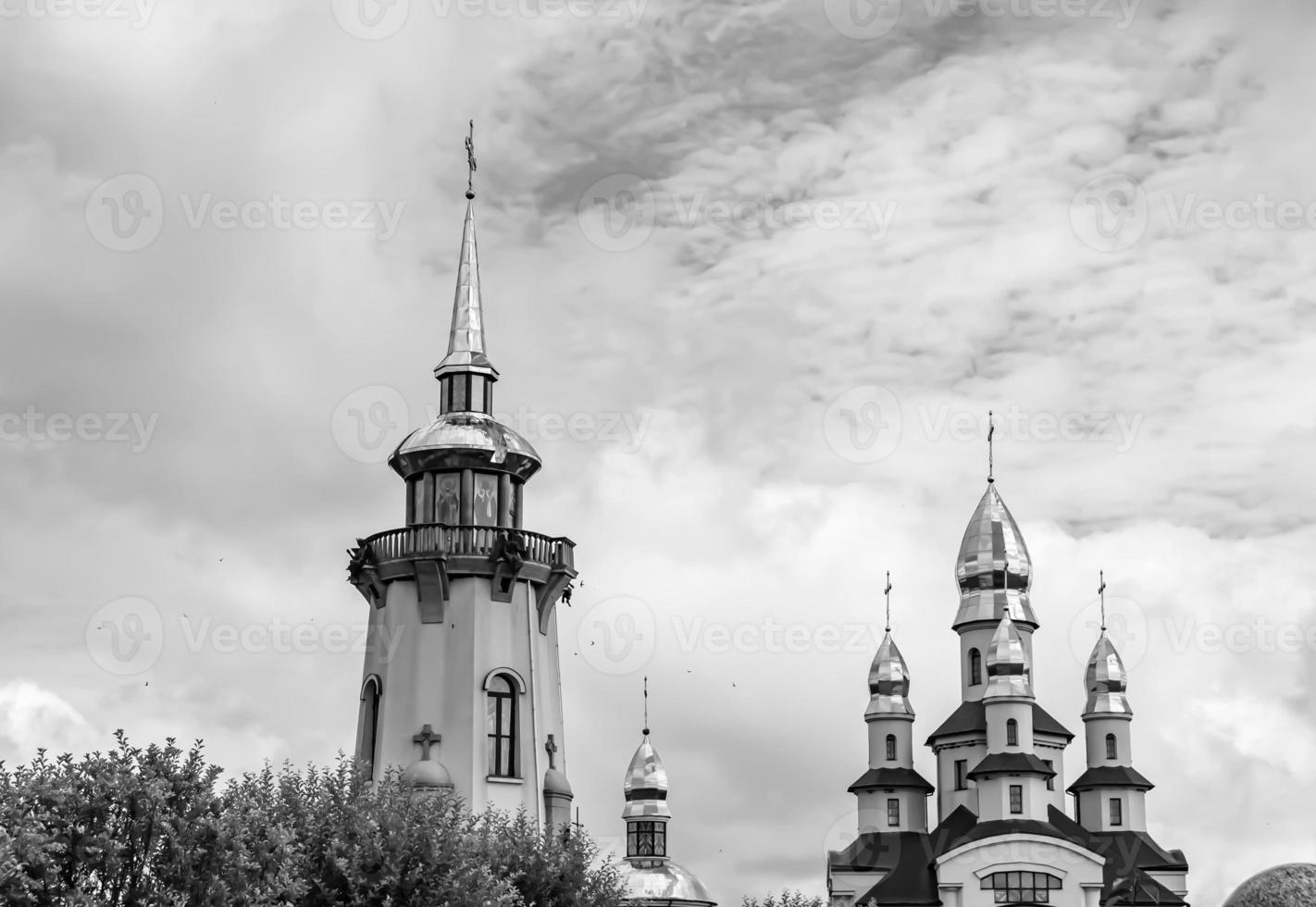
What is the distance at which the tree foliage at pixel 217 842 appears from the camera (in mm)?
37250

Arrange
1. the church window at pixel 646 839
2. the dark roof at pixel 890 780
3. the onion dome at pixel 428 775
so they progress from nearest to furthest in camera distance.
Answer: the onion dome at pixel 428 775 → the dark roof at pixel 890 780 → the church window at pixel 646 839

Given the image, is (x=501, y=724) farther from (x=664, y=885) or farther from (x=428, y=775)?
(x=664, y=885)

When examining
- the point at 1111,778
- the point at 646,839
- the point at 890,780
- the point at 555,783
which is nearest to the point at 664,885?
the point at 646,839

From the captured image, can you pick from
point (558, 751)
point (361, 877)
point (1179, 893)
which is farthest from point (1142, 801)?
point (361, 877)

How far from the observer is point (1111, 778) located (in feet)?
302

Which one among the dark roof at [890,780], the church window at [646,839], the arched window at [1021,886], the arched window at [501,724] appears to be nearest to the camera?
the arched window at [501,724]

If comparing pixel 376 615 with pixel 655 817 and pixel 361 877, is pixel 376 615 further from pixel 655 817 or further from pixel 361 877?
pixel 655 817

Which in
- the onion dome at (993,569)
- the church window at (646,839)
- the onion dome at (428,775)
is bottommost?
the onion dome at (428,775)

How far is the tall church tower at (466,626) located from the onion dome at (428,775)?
0.14 ft

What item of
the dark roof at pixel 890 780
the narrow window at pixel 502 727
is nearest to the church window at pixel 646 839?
the dark roof at pixel 890 780

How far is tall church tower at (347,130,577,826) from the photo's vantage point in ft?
184

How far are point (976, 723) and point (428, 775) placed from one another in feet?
140

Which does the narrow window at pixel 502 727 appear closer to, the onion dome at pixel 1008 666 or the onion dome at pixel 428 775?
the onion dome at pixel 428 775

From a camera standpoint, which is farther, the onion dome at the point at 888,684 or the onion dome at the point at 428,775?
the onion dome at the point at 888,684
